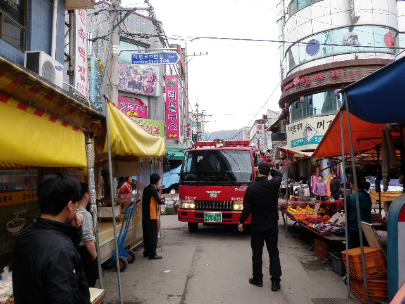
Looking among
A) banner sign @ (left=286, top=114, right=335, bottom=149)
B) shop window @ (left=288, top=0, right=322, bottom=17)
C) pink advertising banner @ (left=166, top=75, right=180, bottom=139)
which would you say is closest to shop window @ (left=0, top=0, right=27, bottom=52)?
pink advertising banner @ (left=166, top=75, right=180, bottom=139)

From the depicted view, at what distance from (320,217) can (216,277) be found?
387 cm

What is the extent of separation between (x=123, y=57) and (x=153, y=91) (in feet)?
10.1

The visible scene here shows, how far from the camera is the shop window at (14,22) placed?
5.69 metres

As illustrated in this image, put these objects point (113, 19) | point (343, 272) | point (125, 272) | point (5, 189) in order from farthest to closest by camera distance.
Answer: point (113, 19)
point (125, 272)
point (343, 272)
point (5, 189)

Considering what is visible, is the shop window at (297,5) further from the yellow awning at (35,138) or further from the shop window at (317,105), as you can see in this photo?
the yellow awning at (35,138)

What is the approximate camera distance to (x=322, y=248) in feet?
22.4

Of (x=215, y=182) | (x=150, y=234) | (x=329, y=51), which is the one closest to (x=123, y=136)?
(x=150, y=234)

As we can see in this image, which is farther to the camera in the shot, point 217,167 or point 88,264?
point 217,167

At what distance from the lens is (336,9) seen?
2105 cm

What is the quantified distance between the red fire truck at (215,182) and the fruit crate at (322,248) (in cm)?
194

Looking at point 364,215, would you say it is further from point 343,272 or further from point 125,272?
point 125,272

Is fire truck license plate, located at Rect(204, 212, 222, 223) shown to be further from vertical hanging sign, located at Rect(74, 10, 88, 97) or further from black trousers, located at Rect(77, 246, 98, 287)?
vertical hanging sign, located at Rect(74, 10, 88, 97)

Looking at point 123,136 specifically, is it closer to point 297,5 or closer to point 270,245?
point 270,245

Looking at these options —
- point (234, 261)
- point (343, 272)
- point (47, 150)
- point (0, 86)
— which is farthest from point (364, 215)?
point (0, 86)
